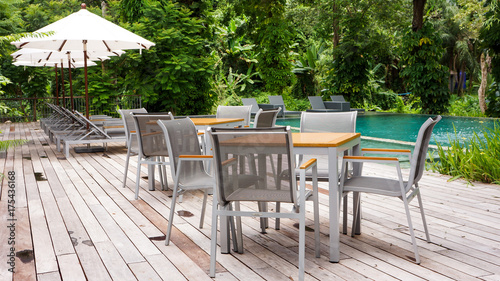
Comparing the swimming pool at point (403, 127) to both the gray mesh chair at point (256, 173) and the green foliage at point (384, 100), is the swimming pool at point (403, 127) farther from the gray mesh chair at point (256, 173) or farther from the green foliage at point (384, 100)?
the gray mesh chair at point (256, 173)

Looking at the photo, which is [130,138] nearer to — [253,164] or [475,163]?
[253,164]

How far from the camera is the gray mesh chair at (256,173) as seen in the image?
241cm

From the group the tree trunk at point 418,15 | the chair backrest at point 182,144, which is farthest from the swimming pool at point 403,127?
the chair backrest at point 182,144

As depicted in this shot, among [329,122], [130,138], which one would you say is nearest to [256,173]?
[329,122]

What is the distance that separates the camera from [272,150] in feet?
7.95

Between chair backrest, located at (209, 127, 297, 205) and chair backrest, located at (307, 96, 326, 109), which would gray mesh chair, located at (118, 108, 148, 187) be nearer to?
chair backrest, located at (209, 127, 297, 205)

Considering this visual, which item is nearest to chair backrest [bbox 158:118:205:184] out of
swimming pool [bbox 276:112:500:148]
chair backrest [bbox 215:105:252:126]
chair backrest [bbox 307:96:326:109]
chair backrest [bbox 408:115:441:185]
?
chair backrest [bbox 408:115:441:185]

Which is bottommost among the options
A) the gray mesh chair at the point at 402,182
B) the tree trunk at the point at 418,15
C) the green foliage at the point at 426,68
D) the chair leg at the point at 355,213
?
the chair leg at the point at 355,213

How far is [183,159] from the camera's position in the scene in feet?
10.1

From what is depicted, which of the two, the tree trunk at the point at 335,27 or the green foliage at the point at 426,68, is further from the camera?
the tree trunk at the point at 335,27

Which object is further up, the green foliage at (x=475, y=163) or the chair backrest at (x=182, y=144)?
the chair backrest at (x=182, y=144)

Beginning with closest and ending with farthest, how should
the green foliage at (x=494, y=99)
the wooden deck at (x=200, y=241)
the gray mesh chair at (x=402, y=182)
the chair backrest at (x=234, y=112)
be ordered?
1. the wooden deck at (x=200, y=241)
2. the gray mesh chair at (x=402, y=182)
3. the chair backrest at (x=234, y=112)
4. the green foliage at (x=494, y=99)

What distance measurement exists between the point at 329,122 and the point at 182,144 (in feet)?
4.39

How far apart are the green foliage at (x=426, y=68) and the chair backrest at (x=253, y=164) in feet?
48.0
